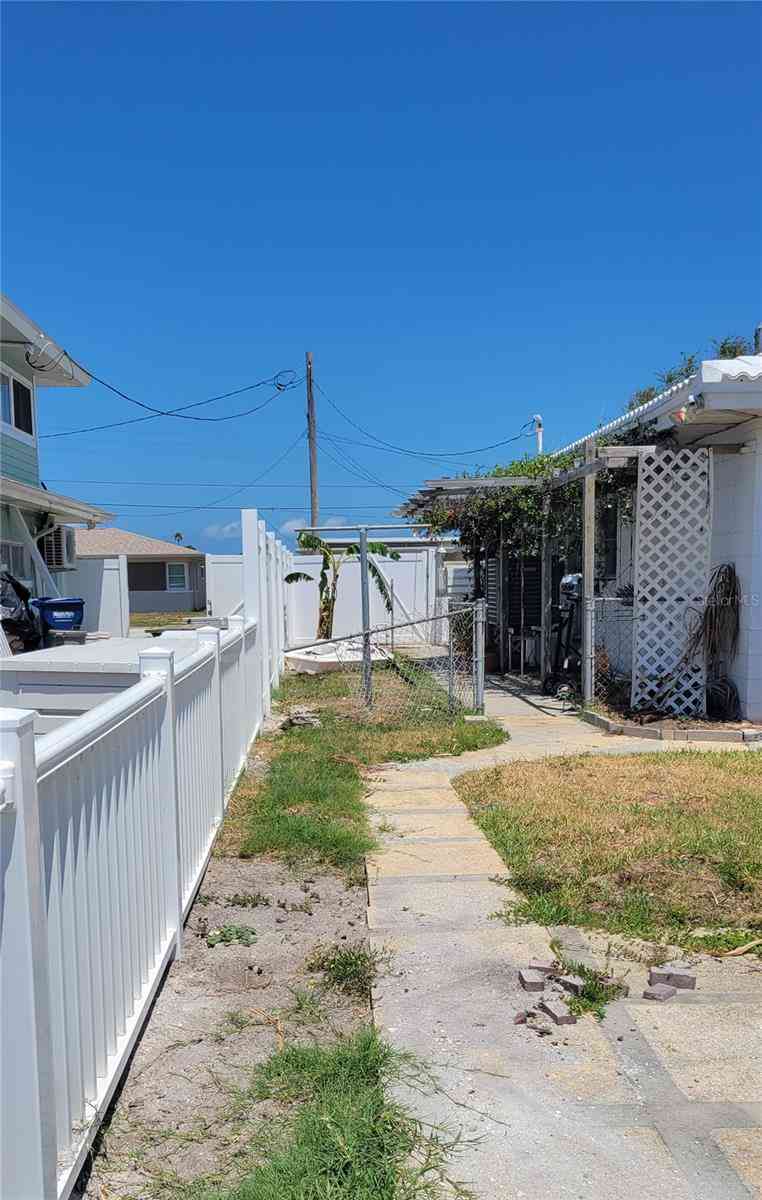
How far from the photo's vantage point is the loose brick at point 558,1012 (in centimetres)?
326

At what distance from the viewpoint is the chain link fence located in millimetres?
9953

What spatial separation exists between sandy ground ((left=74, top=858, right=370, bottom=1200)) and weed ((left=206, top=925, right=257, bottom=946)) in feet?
0.10

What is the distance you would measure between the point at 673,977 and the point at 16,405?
1579cm

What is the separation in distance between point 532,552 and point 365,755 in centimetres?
740

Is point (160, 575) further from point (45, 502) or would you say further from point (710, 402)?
point (710, 402)

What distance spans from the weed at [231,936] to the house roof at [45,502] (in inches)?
Result: 468

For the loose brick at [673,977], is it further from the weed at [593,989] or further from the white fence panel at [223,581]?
the white fence panel at [223,581]

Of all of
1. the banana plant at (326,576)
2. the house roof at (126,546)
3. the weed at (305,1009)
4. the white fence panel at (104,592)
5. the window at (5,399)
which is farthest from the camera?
the house roof at (126,546)

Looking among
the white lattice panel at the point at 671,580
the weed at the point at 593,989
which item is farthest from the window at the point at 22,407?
the weed at the point at 593,989

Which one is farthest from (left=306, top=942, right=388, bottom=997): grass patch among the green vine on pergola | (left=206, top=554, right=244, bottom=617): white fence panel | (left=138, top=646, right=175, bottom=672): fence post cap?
(left=206, top=554, right=244, bottom=617): white fence panel

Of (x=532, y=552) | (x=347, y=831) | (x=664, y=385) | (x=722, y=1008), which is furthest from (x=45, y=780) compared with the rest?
(x=664, y=385)

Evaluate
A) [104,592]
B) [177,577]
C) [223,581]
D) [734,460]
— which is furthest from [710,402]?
[177,577]

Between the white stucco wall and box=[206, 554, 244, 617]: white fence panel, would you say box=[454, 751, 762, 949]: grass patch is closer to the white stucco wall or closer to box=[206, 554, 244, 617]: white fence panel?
the white stucco wall

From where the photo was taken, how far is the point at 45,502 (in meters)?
16.3
